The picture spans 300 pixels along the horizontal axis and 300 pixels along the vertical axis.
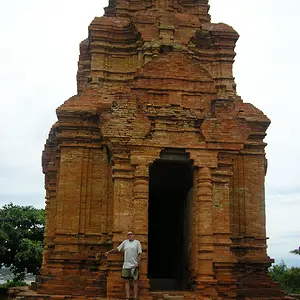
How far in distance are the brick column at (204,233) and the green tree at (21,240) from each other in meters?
17.8

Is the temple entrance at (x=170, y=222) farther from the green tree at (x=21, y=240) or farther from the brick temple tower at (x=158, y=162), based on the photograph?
the green tree at (x=21, y=240)

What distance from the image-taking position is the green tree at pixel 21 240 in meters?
26.0

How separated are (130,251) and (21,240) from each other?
1885 cm

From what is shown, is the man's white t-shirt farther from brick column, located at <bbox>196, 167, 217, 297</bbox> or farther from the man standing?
brick column, located at <bbox>196, 167, 217, 297</bbox>

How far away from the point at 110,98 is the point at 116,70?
187cm

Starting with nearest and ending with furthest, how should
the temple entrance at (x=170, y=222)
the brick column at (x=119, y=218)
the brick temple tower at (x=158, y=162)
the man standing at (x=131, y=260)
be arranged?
1. the man standing at (x=131, y=260)
2. the brick column at (x=119, y=218)
3. the brick temple tower at (x=158, y=162)
4. the temple entrance at (x=170, y=222)

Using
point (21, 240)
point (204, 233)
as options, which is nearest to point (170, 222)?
point (204, 233)

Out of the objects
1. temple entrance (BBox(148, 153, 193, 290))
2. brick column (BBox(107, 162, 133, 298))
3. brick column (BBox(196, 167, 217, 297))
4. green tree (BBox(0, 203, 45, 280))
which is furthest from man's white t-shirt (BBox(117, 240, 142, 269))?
green tree (BBox(0, 203, 45, 280))

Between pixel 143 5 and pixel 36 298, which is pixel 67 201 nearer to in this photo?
pixel 36 298

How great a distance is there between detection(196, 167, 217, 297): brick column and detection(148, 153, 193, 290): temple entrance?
0.66m

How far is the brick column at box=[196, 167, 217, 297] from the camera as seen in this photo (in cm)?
978

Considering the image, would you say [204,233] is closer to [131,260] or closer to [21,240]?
[131,260]

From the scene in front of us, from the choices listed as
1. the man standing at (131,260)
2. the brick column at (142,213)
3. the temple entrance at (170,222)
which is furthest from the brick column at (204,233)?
the man standing at (131,260)

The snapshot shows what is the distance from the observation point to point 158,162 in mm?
11352
